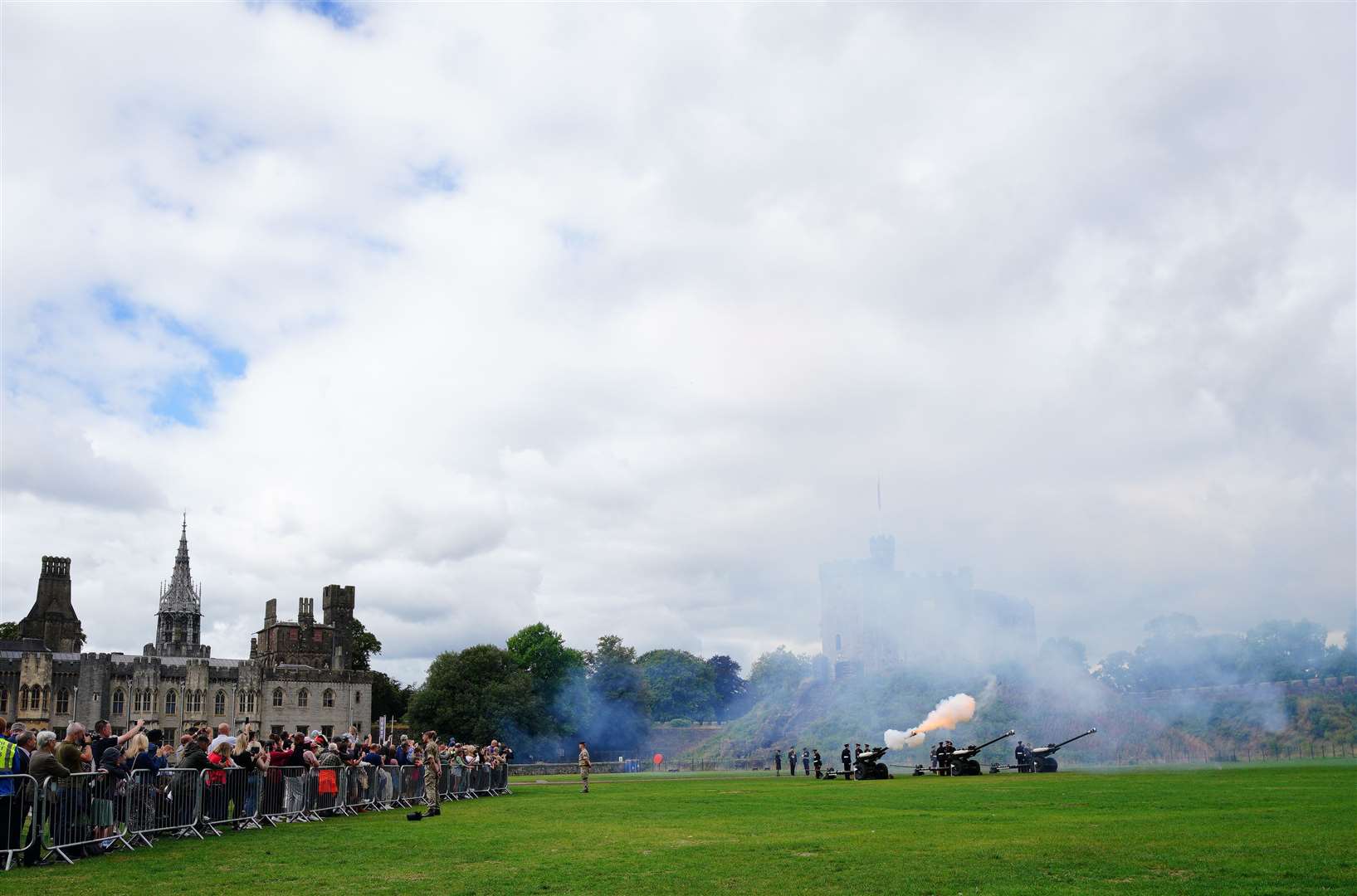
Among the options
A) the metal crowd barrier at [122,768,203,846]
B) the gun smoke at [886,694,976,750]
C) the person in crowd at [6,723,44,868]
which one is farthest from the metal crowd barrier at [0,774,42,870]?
the gun smoke at [886,694,976,750]

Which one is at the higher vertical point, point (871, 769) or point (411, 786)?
point (411, 786)

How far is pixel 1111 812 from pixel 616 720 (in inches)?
3817

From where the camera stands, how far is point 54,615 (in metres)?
121

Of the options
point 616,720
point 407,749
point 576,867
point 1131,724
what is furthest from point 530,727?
point 576,867

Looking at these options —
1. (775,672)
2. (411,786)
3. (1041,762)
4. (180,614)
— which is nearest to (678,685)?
(775,672)

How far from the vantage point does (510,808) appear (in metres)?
29.0

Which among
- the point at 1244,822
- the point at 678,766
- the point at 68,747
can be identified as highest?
the point at 68,747

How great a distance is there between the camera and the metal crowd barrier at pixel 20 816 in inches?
588

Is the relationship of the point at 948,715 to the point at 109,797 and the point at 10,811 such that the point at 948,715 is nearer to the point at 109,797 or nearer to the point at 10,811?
the point at 109,797

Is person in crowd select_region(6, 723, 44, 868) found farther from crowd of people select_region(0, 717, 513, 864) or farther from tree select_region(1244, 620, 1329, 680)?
tree select_region(1244, 620, 1329, 680)

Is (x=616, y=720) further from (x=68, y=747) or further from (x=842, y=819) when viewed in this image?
(x=68, y=747)

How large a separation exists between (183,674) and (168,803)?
97.7 m

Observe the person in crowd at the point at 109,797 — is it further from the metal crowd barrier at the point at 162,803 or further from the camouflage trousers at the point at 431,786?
the camouflage trousers at the point at 431,786

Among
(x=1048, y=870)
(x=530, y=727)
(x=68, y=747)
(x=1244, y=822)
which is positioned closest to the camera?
(x=1048, y=870)
